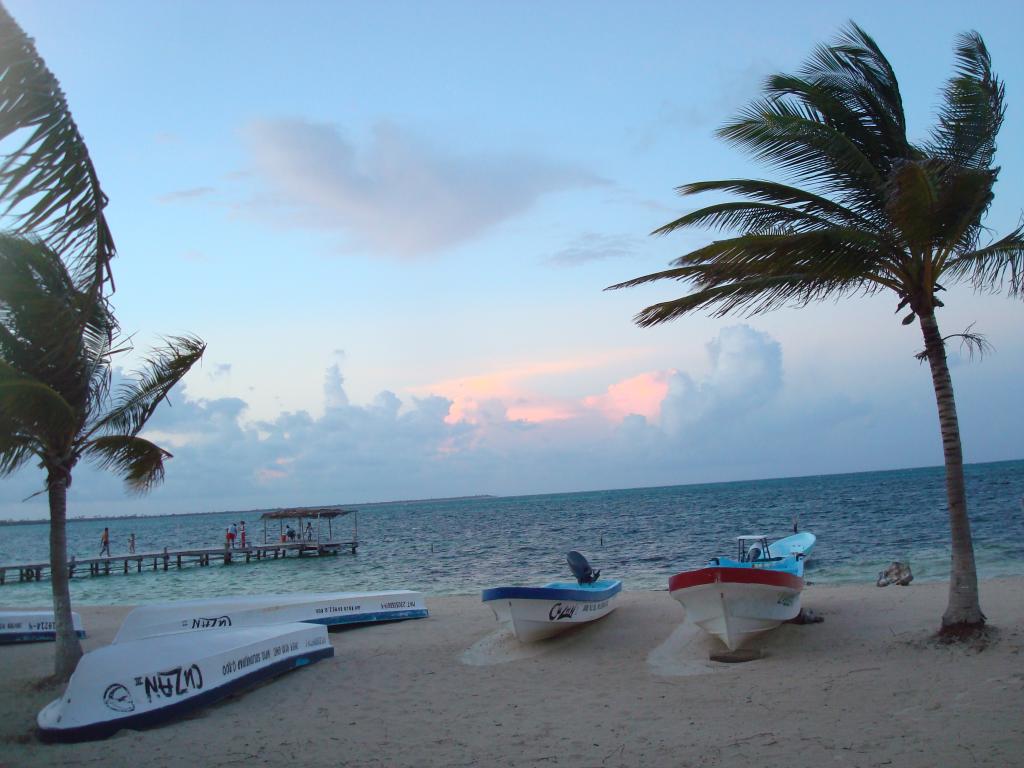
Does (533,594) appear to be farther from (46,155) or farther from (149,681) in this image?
(46,155)

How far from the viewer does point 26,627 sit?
1578cm

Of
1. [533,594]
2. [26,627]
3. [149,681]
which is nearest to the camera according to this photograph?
[149,681]

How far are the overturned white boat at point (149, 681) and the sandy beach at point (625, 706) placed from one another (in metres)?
0.20

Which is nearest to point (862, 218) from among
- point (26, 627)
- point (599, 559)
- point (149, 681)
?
point (149, 681)

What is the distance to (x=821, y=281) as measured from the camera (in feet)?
30.8

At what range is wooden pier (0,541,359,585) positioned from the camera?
3591 centimetres

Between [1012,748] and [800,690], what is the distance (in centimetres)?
266

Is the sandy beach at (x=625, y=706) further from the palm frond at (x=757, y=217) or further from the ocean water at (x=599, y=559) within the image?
the ocean water at (x=599, y=559)

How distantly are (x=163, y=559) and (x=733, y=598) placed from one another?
40356 millimetres

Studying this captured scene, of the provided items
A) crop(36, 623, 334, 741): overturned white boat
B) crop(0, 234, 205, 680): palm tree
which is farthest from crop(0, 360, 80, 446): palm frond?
crop(36, 623, 334, 741): overturned white boat

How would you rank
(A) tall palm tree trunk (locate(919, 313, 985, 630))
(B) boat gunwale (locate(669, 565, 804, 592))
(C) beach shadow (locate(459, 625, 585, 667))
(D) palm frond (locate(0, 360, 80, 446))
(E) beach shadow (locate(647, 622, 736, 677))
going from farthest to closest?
(C) beach shadow (locate(459, 625, 585, 667)), (B) boat gunwale (locate(669, 565, 804, 592)), (E) beach shadow (locate(647, 622, 736, 677)), (A) tall palm tree trunk (locate(919, 313, 985, 630)), (D) palm frond (locate(0, 360, 80, 446))

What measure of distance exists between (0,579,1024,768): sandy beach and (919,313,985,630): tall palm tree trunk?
1.34 ft

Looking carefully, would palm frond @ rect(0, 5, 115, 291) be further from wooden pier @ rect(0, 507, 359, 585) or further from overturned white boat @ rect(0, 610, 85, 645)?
wooden pier @ rect(0, 507, 359, 585)

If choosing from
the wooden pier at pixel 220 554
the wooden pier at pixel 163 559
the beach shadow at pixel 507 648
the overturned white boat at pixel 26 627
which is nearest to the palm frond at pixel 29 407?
the beach shadow at pixel 507 648
